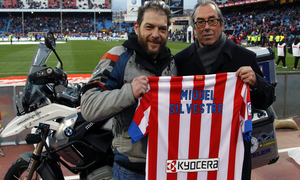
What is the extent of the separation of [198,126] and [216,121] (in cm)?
14

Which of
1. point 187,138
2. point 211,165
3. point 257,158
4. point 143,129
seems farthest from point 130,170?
point 257,158

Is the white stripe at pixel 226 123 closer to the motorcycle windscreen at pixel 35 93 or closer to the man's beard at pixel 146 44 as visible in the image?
the man's beard at pixel 146 44

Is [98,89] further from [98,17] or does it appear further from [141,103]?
[98,17]

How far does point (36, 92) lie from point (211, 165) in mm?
1664

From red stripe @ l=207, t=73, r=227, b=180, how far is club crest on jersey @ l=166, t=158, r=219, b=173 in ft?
0.12

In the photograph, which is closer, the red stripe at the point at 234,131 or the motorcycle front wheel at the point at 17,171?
the red stripe at the point at 234,131

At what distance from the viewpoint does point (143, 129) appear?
64.4 inches

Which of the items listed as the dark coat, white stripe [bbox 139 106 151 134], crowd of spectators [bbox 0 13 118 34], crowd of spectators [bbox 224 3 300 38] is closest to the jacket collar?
the dark coat

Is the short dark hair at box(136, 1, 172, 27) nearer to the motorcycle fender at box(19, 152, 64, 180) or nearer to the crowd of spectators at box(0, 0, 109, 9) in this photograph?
the motorcycle fender at box(19, 152, 64, 180)

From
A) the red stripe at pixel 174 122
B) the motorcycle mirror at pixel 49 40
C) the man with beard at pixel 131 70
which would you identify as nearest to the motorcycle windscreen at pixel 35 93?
the motorcycle mirror at pixel 49 40

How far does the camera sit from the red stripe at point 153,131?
1.71m

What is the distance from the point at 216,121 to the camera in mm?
1817

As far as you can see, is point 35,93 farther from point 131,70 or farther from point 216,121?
point 216,121

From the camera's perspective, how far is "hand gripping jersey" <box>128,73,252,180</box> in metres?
1.74
